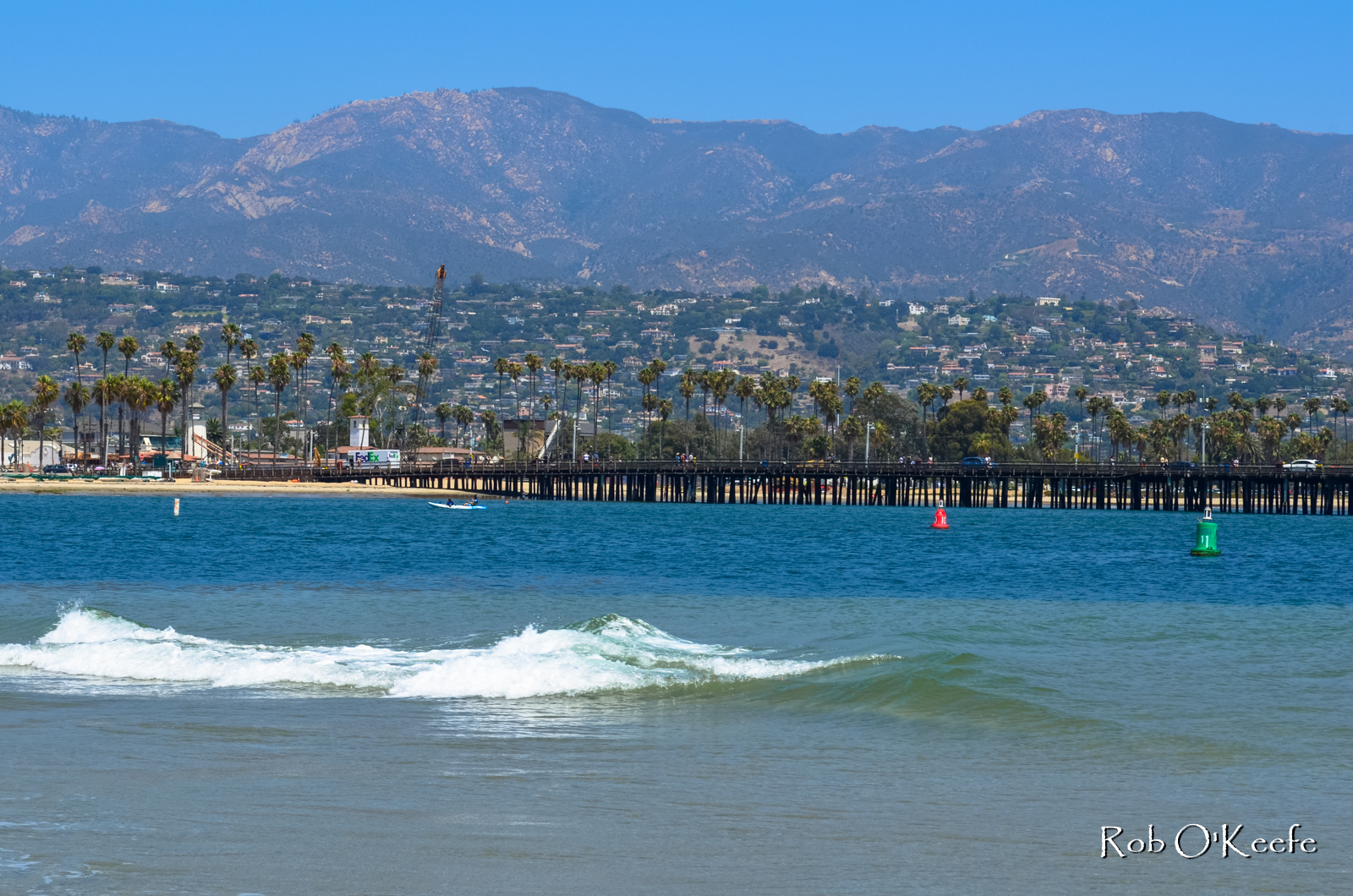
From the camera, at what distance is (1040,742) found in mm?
16375

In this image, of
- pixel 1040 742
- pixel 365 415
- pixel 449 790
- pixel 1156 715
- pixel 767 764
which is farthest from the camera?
pixel 365 415

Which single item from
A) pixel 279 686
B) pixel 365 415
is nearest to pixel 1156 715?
pixel 279 686

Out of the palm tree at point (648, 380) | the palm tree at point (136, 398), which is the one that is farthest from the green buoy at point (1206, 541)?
the palm tree at point (648, 380)

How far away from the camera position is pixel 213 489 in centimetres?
12781

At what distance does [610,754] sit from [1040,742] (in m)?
4.92

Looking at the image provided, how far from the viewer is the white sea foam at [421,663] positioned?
1991 cm

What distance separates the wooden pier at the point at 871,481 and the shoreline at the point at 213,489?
4223 mm

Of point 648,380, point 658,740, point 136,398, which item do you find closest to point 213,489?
point 136,398

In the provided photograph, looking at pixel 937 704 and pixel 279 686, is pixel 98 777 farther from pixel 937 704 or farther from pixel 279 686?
pixel 937 704

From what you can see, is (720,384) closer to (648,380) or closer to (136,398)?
(648,380)
